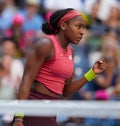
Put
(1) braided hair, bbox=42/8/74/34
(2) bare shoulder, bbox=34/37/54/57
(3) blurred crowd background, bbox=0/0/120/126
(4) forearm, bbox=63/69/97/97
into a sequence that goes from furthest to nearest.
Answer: (3) blurred crowd background, bbox=0/0/120/126, (4) forearm, bbox=63/69/97/97, (1) braided hair, bbox=42/8/74/34, (2) bare shoulder, bbox=34/37/54/57

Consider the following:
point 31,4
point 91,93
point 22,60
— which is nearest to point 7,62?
point 22,60

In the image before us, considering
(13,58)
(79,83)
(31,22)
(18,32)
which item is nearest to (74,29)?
(79,83)

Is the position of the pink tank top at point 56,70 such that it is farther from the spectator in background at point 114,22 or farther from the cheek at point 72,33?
the spectator in background at point 114,22

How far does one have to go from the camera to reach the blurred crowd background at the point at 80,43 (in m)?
9.33

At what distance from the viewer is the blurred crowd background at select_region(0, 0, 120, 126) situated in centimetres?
933

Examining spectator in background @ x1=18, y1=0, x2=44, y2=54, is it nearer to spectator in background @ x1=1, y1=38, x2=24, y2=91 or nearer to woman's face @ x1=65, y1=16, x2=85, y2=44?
spectator in background @ x1=1, y1=38, x2=24, y2=91

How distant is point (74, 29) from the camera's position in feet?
18.9

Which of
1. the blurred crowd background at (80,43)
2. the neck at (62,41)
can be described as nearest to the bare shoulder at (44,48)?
the neck at (62,41)

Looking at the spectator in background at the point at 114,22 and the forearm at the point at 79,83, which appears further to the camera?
the spectator in background at the point at 114,22

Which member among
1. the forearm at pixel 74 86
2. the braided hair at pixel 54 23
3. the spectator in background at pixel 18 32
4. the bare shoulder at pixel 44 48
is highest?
the spectator in background at pixel 18 32

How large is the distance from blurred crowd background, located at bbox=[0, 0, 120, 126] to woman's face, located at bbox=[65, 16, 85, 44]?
2.90m

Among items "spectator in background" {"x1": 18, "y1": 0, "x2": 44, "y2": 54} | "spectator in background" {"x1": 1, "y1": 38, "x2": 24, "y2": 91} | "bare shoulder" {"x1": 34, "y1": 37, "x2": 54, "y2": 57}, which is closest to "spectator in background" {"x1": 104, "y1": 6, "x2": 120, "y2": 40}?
"spectator in background" {"x1": 18, "y1": 0, "x2": 44, "y2": 54}

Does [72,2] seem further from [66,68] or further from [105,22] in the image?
[66,68]

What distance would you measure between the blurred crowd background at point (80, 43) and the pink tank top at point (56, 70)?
9.50ft
